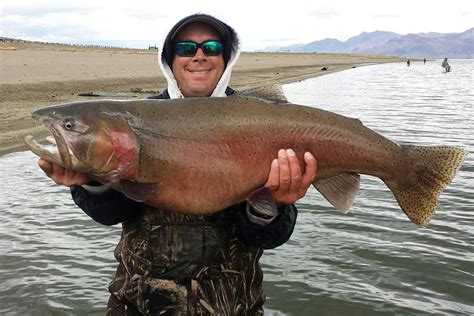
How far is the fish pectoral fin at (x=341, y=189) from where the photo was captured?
3348mm

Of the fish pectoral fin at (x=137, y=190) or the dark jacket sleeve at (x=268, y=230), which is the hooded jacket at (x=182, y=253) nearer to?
the dark jacket sleeve at (x=268, y=230)

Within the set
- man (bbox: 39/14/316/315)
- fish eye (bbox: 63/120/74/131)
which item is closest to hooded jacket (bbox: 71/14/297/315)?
man (bbox: 39/14/316/315)

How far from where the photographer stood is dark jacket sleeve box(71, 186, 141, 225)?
3.11 m

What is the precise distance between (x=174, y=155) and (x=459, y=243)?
5073 mm

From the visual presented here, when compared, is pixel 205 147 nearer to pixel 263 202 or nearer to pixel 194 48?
pixel 263 202

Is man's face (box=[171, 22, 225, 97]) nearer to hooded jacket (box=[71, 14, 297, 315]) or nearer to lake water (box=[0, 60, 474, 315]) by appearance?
hooded jacket (box=[71, 14, 297, 315])

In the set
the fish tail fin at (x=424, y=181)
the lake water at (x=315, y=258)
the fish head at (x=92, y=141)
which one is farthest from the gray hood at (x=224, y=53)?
the lake water at (x=315, y=258)

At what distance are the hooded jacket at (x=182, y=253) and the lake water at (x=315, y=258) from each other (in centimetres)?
203

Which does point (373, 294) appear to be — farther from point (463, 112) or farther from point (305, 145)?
point (463, 112)

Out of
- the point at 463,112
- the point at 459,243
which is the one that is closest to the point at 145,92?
the point at 463,112

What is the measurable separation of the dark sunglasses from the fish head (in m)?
0.87

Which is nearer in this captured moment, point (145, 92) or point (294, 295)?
point (294, 295)

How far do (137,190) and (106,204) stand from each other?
394 millimetres

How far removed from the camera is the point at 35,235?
668 cm
